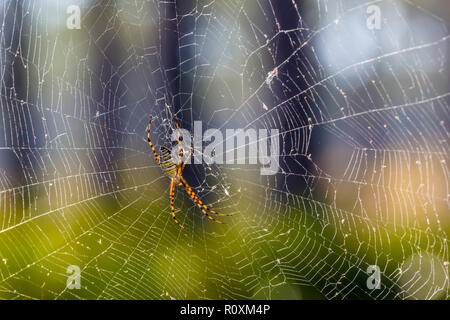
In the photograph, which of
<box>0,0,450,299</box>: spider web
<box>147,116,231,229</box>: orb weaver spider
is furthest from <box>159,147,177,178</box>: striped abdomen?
<box>0,0,450,299</box>: spider web

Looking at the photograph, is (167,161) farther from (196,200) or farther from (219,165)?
(196,200)

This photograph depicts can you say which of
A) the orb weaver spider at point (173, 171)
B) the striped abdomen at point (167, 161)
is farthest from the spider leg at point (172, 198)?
the striped abdomen at point (167, 161)

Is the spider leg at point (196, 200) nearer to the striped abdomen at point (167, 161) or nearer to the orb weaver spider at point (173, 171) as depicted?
the orb weaver spider at point (173, 171)

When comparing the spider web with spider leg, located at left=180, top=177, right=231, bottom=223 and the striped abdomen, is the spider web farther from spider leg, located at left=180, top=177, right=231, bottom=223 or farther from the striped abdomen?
the striped abdomen

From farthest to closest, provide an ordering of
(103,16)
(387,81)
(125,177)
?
1. (125,177)
2. (103,16)
3. (387,81)

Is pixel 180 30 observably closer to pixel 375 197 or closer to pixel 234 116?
pixel 234 116

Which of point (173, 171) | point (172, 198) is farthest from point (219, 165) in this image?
point (172, 198)
